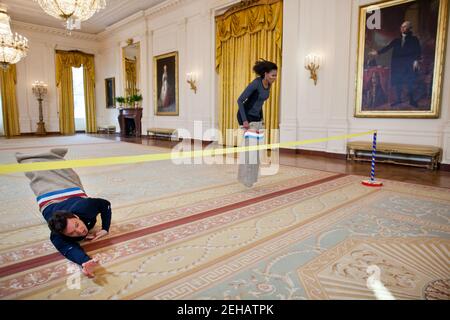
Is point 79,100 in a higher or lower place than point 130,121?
higher

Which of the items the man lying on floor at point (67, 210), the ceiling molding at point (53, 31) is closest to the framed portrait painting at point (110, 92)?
the ceiling molding at point (53, 31)

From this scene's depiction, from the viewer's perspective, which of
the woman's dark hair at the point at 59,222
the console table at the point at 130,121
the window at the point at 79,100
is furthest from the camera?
the window at the point at 79,100

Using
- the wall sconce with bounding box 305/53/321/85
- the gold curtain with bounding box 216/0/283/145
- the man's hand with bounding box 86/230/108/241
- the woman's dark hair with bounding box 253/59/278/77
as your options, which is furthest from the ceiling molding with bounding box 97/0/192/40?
the man's hand with bounding box 86/230/108/241

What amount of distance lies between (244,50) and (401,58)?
4.41 m

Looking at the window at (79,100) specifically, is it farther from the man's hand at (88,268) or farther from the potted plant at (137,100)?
the man's hand at (88,268)

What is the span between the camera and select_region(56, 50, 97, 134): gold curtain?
15495 millimetres

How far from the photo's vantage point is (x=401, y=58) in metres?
6.35

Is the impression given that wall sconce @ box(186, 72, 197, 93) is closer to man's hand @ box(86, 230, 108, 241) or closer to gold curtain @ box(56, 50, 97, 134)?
gold curtain @ box(56, 50, 97, 134)

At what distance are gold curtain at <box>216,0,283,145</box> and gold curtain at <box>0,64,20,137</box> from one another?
10.2 m

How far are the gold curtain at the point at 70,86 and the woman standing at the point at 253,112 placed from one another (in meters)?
14.3

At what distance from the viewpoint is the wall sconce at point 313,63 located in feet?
24.9

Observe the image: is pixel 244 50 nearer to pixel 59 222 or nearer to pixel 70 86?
pixel 59 222

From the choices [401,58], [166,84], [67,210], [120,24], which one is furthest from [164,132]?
[67,210]

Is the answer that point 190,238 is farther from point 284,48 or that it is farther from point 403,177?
point 284,48
